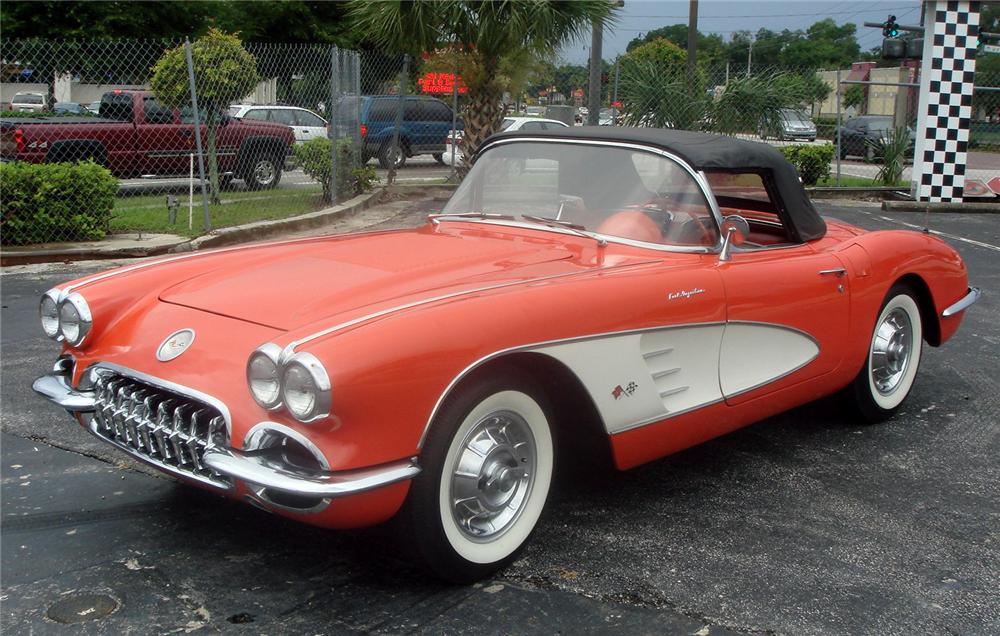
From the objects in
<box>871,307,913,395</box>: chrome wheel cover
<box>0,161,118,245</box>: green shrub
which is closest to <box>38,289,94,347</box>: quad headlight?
<box>871,307,913,395</box>: chrome wheel cover

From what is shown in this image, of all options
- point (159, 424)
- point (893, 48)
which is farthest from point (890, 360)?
point (893, 48)

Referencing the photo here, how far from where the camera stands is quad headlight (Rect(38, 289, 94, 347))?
3.46 m

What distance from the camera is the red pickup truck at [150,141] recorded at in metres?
13.7

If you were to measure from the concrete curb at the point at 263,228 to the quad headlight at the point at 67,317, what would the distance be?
242 inches

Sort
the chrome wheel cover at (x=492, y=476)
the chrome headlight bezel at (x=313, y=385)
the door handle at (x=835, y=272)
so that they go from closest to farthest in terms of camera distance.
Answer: the chrome headlight bezel at (x=313, y=385) < the chrome wheel cover at (x=492, y=476) < the door handle at (x=835, y=272)

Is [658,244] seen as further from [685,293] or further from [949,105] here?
[949,105]

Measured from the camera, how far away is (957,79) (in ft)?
48.0

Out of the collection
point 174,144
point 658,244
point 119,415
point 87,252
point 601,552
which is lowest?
point 601,552

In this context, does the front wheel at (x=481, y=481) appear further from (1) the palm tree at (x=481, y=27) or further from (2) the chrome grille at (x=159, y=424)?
(1) the palm tree at (x=481, y=27)

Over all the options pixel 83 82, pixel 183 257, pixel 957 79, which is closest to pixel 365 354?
pixel 183 257

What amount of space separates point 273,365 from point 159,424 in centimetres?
54

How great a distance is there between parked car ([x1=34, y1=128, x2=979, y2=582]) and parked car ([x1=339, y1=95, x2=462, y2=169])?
14.6 metres

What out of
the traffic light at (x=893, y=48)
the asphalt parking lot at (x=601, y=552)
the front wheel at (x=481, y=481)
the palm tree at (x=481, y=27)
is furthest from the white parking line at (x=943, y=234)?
the front wheel at (x=481, y=481)

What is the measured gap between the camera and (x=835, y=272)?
14.1 feet
